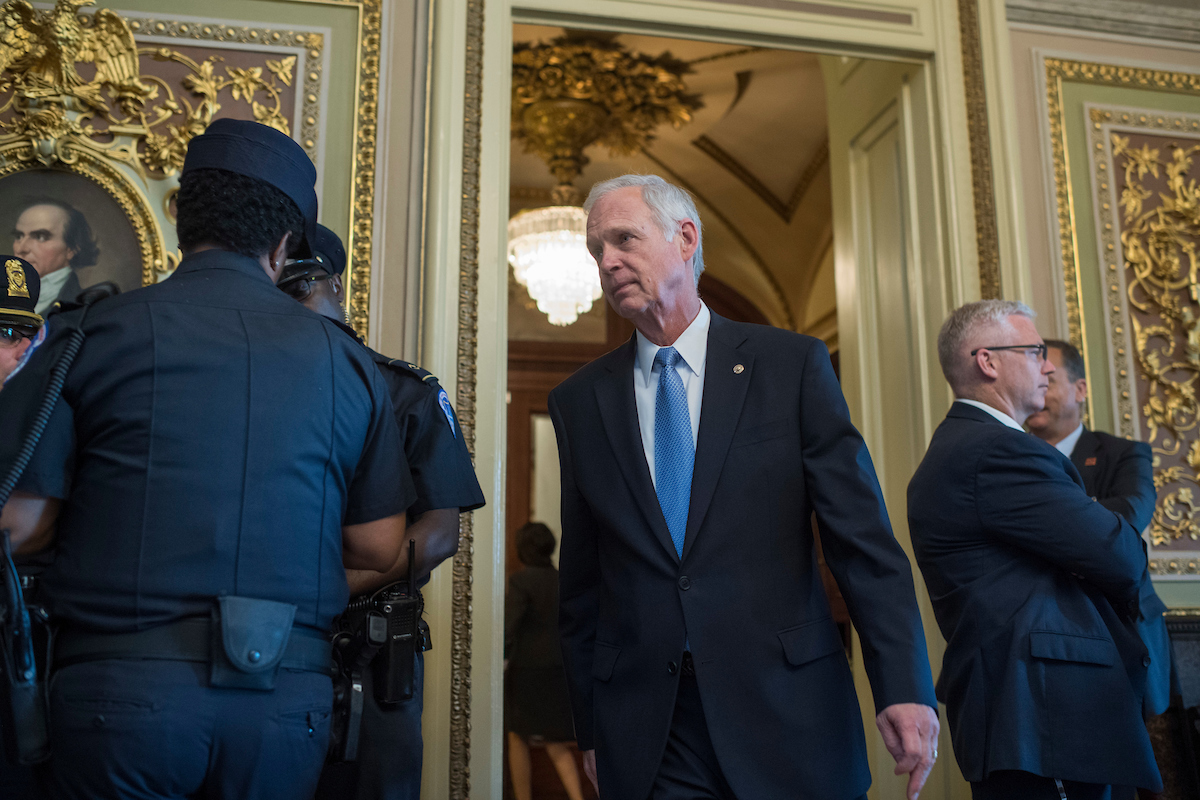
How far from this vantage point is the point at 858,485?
1.89 metres

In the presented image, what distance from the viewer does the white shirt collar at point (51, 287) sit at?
3.22 metres

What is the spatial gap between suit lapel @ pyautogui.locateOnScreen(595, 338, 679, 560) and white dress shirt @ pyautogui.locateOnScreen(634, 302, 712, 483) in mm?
22

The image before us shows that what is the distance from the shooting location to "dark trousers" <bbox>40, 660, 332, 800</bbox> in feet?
4.28

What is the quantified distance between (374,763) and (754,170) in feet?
23.0

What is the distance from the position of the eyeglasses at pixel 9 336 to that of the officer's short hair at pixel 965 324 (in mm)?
2409

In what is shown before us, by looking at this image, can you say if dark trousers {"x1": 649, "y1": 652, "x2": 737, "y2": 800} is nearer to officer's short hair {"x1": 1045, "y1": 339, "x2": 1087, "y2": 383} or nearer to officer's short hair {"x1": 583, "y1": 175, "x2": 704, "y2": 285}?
officer's short hair {"x1": 583, "y1": 175, "x2": 704, "y2": 285}

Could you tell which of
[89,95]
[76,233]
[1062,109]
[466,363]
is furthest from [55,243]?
[1062,109]

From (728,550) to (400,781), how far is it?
85 centimetres

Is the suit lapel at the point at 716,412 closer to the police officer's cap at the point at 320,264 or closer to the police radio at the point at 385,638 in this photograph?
the police radio at the point at 385,638

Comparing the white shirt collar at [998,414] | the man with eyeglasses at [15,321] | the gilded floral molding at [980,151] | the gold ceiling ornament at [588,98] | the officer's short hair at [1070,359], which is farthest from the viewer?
the gold ceiling ornament at [588,98]

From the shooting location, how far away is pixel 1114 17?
457 centimetres

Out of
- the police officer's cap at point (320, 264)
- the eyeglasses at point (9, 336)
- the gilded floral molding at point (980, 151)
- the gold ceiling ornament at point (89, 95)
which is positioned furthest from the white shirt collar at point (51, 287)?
the gilded floral molding at point (980, 151)

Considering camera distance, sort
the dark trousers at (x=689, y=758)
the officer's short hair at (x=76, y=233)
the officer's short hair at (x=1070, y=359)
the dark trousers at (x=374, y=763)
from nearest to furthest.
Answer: the dark trousers at (x=689, y=758), the dark trousers at (x=374, y=763), the officer's short hair at (x=76, y=233), the officer's short hair at (x=1070, y=359)

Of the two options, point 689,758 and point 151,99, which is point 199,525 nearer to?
point 689,758
